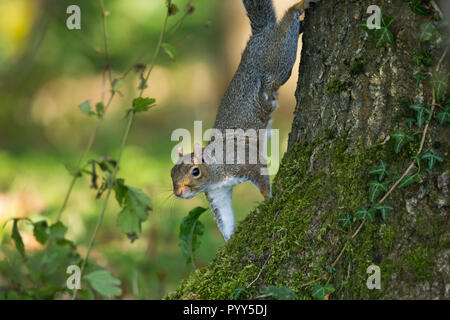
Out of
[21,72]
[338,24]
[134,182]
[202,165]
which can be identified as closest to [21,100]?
[21,72]

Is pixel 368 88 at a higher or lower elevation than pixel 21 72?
lower

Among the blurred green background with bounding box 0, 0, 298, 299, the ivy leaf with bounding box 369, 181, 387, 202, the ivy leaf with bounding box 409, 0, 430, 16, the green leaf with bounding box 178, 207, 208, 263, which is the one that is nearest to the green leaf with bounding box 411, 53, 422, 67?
the ivy leaf with bounding box 409, 0, 430, 16

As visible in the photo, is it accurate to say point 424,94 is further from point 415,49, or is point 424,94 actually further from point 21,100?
point 21,100

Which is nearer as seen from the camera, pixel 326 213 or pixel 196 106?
pixel 326 213

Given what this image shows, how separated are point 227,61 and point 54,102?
7.38ft

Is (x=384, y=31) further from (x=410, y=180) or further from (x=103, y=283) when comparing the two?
(x=103, y=283)

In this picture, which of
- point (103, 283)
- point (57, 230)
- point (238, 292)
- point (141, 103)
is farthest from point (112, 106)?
point (238, 292)

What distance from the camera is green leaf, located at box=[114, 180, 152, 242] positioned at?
79.0 inches

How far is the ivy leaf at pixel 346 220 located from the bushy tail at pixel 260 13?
3.45 ft

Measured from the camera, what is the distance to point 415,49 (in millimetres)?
1508

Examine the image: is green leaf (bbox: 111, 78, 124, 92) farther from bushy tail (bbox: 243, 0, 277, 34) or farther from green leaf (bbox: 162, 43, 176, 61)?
bushy tail (bbox: 243, 0, 277, 34)

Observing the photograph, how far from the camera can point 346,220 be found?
148cm

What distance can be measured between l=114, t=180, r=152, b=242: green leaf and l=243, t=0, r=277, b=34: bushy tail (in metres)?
0.87

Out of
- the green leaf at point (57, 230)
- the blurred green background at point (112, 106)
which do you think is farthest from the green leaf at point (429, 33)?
the blurred green background at point (112, 106)
